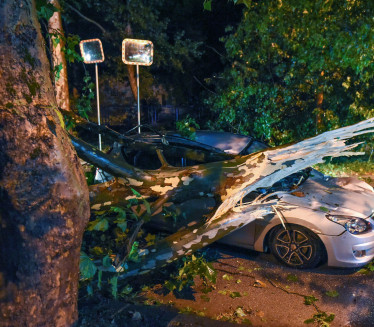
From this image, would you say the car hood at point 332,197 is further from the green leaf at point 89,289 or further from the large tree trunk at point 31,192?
the large tree trunk at point 31,192

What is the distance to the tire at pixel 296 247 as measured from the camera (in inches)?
192

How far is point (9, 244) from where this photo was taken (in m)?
2.14

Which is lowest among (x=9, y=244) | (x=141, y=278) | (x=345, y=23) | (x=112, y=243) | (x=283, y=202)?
(x=141, y=278)

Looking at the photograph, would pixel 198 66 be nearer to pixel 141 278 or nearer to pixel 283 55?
pixel 283 55

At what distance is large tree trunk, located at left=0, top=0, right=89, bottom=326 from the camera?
2.12 meters

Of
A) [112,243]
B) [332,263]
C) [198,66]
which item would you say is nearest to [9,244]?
[112,243]

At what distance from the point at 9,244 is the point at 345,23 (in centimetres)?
842

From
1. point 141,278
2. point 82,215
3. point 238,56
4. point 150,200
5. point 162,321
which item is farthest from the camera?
point 238,56

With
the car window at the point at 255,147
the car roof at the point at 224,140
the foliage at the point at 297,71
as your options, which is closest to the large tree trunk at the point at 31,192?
the car roof at the point at 224,140

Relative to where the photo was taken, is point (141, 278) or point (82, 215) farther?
point (141, 278)

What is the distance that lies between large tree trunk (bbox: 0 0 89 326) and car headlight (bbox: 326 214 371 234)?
134 inches

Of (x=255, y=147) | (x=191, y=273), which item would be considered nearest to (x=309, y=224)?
(x=191, y=273)

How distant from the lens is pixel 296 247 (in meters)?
4.99

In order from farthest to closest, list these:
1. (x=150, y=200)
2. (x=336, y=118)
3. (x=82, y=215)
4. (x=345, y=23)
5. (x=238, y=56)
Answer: (x=238, y=56) < (x=336, y=118) < (x=345, y=23) < (x=150, y=200) < (x=82, y=215)
